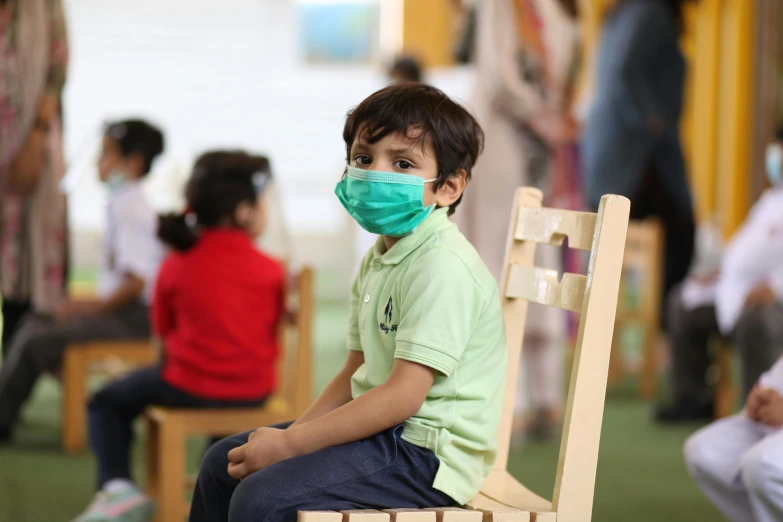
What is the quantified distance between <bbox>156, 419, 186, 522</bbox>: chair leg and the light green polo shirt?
2.87 ft

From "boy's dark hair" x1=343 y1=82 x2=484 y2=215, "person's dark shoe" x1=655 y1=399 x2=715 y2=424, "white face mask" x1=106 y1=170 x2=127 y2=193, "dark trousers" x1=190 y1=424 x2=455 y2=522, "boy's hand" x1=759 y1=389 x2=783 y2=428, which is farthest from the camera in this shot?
"person's dark shoe" x1=655 y1=399 x2=715 y2=424

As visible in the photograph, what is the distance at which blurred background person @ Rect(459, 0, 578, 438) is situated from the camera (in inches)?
129

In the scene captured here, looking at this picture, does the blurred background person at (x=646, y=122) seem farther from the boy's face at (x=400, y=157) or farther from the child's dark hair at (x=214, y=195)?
the boy's face at (x=400, y=157)

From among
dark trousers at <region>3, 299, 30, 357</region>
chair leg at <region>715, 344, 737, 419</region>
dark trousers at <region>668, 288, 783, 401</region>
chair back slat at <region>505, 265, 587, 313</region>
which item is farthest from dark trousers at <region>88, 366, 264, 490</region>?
chair leg at <region>715, 344, 737, 419</region>

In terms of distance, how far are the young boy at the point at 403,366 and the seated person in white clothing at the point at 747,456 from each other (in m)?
0.51

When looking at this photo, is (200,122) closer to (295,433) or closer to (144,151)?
(144,151)

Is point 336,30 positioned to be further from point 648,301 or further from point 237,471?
point 237,471

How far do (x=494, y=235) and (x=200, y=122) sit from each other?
4.81m

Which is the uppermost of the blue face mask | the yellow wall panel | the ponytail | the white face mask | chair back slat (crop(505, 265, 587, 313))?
the yellow wall panel

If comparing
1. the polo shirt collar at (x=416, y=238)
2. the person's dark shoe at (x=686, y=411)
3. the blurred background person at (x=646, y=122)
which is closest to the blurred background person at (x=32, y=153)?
the polo shirt collar at (x=416, y=238)

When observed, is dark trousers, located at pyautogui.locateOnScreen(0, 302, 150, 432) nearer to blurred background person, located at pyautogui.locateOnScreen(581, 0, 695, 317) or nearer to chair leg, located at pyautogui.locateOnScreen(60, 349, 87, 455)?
chair leg, located at pyautogui.locateOnScreen(60, 349, 87, 455)

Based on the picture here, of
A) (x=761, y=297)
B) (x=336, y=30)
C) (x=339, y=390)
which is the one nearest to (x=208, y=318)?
(x=339, y=390)

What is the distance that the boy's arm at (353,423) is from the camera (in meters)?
1.32

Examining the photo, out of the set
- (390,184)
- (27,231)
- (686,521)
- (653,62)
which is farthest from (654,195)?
(390,184)
